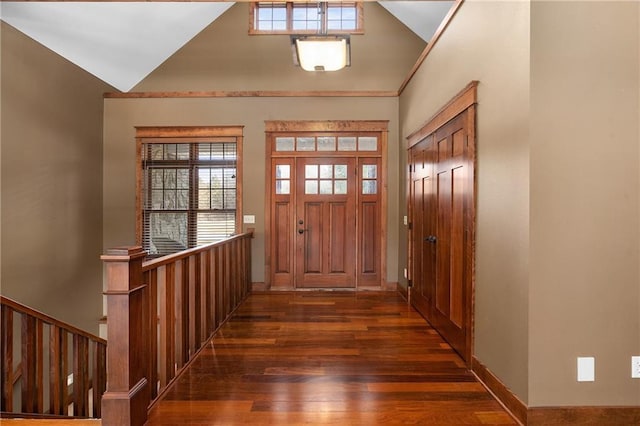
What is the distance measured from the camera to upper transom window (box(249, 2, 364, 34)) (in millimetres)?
5621

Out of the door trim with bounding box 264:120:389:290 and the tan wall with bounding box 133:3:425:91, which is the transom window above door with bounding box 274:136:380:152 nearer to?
the door trim with bounding box 264:120:389:290

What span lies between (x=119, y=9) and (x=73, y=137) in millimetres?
1730

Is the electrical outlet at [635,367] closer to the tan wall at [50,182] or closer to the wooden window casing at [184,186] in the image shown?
the wooden window casing at [184,186]

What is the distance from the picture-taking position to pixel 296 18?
5641 mm

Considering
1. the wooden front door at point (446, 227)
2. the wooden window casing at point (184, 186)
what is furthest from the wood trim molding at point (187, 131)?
the wooden front door at point (446, 227)

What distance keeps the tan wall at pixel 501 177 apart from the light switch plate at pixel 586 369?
11.6 inches

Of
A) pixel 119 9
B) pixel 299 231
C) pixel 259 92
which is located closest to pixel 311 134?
pixel 259 92

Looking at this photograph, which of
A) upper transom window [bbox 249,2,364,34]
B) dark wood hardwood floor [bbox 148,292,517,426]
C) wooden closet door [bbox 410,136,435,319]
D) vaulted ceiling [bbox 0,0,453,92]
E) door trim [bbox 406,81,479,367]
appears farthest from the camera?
upper transom window [bbox 249,2,364,34]

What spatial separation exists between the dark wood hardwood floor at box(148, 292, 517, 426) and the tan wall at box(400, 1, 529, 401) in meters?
0.39

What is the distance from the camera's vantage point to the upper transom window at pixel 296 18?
5621 mm

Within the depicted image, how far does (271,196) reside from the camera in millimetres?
5543

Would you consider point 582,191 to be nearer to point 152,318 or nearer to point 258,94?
point 152,318

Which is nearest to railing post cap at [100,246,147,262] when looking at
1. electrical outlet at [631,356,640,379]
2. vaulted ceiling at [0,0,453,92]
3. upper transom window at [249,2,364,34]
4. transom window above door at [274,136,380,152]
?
electrical outlet at [631,356,640,379]

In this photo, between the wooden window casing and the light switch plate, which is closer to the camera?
the light switch plate
